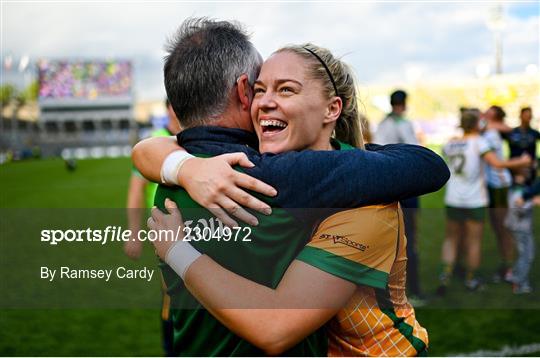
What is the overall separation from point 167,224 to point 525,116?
733 cm

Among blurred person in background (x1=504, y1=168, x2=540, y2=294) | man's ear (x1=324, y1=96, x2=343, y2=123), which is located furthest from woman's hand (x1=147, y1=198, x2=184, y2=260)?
blurred person in background (x1=504, y1=168, x2=540, y2=294)

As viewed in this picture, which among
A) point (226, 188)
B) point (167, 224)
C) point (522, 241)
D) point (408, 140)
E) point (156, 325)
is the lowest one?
point (156, 325)

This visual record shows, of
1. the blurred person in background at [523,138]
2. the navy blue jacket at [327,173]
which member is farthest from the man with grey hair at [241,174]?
the blurred person in background at [523,138]

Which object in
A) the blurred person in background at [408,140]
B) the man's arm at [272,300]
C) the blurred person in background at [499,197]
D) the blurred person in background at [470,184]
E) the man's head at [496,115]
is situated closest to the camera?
the man's arm at [272,300]

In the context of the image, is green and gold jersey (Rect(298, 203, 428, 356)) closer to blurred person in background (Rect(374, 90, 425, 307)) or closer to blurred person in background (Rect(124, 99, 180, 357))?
blurred person in background (Rect(124, 99, 180, 357))

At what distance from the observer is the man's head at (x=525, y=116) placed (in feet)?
26.1

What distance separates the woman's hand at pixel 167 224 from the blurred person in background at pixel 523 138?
→ 277 inches

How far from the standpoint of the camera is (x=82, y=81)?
302 feet

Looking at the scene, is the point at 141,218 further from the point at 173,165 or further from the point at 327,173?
the point at 327,173

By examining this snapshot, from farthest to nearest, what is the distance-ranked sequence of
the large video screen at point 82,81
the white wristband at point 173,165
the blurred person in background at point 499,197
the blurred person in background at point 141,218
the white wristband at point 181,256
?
the large video screen at point 82,81
the blurred person in background at point 499,197
the blurred person in background at point 141,218
the white wristband at point 173,165
the white wristband at point 181,256

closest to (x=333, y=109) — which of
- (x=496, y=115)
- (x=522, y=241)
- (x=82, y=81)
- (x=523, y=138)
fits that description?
(x=522, y=241)

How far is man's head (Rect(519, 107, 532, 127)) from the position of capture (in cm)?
796

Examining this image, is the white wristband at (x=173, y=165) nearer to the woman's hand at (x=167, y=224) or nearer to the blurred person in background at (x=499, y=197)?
the woman's hand at (x=167, y=224)

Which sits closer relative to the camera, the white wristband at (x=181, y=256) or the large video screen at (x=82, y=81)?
the white wristband at (x=181, y=256)
